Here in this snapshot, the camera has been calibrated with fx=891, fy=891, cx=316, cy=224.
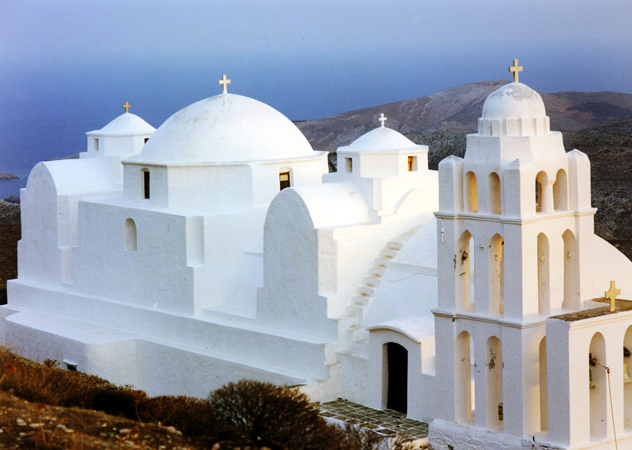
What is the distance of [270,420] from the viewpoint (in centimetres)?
1018

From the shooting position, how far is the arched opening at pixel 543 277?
10914mm

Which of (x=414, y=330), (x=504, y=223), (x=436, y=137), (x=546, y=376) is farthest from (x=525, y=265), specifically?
(x=436, y=137)

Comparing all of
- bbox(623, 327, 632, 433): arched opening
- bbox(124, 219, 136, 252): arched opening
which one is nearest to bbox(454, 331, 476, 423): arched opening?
bbox(623, 327, 632, 433): arched opening

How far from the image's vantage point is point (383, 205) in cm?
1559

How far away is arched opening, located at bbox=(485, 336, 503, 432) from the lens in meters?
11.1

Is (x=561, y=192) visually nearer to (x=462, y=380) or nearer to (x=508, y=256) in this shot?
(x=508, y=256)

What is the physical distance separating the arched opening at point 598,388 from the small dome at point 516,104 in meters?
2.82

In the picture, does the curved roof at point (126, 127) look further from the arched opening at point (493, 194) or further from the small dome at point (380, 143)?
the arched opening at point (493, 194)

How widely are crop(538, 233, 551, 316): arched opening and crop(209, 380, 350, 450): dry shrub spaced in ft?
9.59

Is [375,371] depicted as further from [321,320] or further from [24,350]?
[24,350]

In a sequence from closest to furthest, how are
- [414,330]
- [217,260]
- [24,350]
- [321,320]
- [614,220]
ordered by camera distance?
[414,330], [321,320], [217,260], [24,350], [614,220]

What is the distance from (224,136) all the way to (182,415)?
7.90 metres

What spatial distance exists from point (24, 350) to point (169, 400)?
8.11 meters

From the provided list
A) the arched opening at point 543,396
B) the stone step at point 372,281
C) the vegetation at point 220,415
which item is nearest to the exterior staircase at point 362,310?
the stone step at point 372,281
